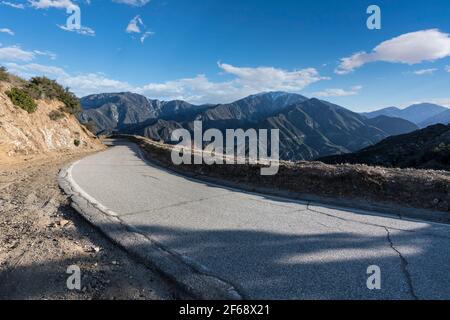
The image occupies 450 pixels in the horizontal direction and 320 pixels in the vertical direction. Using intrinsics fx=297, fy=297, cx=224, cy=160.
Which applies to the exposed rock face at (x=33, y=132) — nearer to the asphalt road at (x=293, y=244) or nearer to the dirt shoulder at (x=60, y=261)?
the dirt shoulder at (x=60, y=261)

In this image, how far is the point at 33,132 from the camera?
71.3ft

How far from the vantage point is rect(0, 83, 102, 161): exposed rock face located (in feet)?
61.2

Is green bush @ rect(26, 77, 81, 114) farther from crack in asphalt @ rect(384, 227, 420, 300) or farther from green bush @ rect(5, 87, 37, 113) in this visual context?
crack in asphalt @ rect(384, 227, 420, 300)

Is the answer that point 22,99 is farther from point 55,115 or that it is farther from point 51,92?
point 51,92

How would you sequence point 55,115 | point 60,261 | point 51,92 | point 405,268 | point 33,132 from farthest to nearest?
point 51,92
point 55,115
point 33,132
point 60,261
point 405,268

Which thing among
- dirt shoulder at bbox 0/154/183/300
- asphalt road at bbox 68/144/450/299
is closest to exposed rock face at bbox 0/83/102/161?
dirt shoulder at bbox 0/154/183/300

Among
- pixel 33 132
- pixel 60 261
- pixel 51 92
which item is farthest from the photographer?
pixel 51 92

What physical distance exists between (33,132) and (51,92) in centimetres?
895

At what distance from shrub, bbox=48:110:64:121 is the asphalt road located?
21.7 meters

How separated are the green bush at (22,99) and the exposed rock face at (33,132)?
371 mm

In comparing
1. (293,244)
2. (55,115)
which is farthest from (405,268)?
(55,115)

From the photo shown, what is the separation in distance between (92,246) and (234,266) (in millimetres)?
2512
